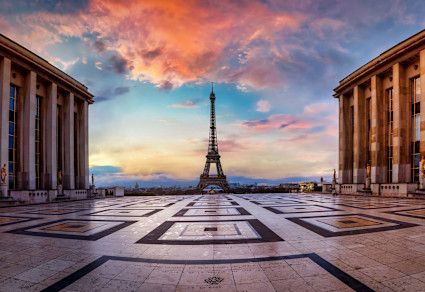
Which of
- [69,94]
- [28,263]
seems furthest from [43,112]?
[28,263]

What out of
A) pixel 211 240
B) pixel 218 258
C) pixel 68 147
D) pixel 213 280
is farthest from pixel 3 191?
pixel 213 280

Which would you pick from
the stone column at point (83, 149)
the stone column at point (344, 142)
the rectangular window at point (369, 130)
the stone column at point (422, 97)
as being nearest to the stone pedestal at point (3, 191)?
the stone column at point (83, 149)

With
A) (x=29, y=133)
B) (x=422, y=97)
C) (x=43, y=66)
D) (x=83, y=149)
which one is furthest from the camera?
(x=83, y=149)

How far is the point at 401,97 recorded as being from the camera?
2708 centimetres

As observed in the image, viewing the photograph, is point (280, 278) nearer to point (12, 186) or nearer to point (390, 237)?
point (390, 237)

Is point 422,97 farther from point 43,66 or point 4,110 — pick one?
point 43,66

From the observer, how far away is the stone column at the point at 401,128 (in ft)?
86.3

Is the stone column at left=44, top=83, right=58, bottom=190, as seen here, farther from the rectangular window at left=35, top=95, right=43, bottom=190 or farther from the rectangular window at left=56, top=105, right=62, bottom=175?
the rectangular window at left=56, top=105, right=62, bottom=175

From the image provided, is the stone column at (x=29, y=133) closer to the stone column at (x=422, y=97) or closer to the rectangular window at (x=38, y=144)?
the rectangular window at (x=38, y=144)

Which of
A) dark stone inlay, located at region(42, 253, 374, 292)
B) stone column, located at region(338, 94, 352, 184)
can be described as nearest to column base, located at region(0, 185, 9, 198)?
dark stone inlay, located at region(42, 253, 374, 292)

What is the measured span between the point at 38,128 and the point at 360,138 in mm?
47283

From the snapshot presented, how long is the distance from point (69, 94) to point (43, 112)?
17.6 feet

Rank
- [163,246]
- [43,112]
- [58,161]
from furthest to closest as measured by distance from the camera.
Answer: [58,161] < [43,112] < [163,246]

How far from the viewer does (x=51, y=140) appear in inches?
1140
